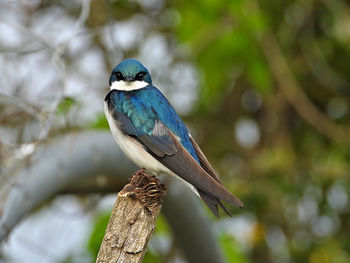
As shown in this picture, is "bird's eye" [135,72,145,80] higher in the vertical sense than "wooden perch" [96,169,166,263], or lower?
higher

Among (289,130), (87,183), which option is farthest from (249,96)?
(87,183)

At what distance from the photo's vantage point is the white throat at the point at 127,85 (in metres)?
2.83

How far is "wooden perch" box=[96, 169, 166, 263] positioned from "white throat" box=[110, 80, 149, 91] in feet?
2.09

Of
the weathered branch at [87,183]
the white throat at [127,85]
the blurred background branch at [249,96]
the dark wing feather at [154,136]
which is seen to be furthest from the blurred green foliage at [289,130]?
the dark wing feather at [154,136]

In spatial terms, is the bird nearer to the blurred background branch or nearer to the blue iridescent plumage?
the blue iridescent plumage

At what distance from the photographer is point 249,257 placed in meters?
5.26

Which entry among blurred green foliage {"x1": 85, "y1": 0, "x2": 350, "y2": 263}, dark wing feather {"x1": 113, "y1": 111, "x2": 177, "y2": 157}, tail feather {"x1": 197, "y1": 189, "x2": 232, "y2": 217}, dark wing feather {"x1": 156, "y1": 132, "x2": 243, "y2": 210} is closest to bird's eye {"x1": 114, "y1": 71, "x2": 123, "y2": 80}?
dark wing feather {"x1": 113, "y1": 111, "x2": 177, "y2": 157}

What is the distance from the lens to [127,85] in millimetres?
2832

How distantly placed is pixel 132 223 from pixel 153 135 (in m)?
0.61

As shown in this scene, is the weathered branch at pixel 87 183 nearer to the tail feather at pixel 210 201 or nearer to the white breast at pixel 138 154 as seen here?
the white breast at pixel 138 154

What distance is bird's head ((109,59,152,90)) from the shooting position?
2.80 m

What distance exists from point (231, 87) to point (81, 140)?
269cm

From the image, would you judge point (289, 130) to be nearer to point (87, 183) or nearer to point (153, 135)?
point (87, 183)

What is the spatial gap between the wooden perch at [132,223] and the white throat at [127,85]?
64 cm
